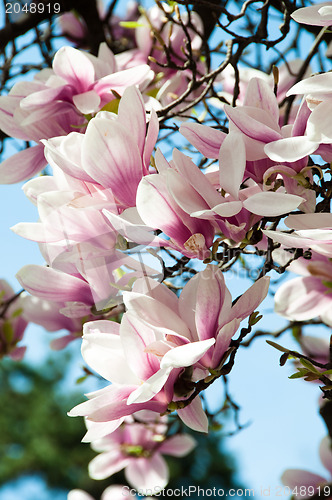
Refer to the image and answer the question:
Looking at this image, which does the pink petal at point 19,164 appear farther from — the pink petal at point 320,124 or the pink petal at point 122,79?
the pink petal at point 320,124

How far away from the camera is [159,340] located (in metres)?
0.37

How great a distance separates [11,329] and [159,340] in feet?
2.03

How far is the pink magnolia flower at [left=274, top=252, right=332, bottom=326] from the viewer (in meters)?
0.63

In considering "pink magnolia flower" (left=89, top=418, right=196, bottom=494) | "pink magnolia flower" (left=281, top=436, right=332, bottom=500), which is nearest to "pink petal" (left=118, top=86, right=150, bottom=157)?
"pink magnolia flower" (left=281, top=436, right=332, bottom=500)

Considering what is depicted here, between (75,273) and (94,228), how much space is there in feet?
0.29

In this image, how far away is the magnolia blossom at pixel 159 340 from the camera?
36 cm

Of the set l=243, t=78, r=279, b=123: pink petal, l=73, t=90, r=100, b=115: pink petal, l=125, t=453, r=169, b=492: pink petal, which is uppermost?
l=243, t=78, r=279, b=123: pink petal

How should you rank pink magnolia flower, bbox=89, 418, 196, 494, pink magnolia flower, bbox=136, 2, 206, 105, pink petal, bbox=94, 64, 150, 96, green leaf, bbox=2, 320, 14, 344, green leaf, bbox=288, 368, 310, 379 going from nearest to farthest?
green leaf, bbox=288, 368, 310, 379
pink petal, bbox=94, 64, 150, 96
pink magnolia flower, bbox=136, 2, 206, 105
green leaf, bbox=2, 320, 14, 344
pink magnolia flower, bbox=89, 418, 196, 494

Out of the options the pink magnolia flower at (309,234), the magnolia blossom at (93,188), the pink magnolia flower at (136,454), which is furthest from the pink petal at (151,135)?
the pink magnolia flower at (136,454)

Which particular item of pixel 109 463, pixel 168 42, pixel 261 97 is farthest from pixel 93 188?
pixel 109 463

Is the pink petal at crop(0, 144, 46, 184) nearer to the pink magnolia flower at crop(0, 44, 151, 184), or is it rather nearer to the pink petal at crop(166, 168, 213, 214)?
the pink magnolia flower at crop(0, 44, 151, 184)

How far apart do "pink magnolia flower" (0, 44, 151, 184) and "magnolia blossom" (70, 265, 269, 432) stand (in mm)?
214

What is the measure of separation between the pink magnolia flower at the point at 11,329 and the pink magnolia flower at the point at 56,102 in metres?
0.42

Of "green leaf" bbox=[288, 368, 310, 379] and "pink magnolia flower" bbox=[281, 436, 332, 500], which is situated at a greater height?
"green leaf" bbox=[288, 368, 310, 379]
